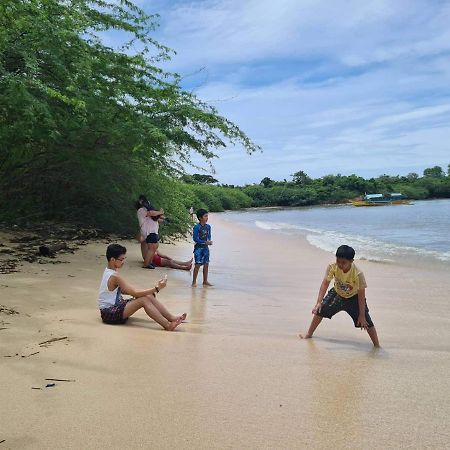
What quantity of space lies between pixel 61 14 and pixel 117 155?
10.9ft

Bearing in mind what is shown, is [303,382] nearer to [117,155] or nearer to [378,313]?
[378,313]

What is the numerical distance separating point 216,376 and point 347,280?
6.71ft

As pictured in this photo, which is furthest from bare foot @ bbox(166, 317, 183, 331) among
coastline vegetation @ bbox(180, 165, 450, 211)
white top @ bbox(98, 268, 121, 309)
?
coastline vegetation @ bbox(180, 165, 450, 211)

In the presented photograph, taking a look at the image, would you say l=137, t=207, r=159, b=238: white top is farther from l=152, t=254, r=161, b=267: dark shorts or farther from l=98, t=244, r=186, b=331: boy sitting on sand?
l=98, t=244, r=186, b=331: boy sitting on sand

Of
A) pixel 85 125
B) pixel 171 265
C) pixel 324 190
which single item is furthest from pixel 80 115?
pixel 324 190

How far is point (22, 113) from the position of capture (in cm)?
861

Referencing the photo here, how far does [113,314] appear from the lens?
224 inches

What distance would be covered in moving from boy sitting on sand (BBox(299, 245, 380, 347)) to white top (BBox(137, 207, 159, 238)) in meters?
5.78

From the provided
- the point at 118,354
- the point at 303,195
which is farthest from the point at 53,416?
the point at 303,195

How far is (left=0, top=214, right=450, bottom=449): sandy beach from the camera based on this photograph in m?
3.14

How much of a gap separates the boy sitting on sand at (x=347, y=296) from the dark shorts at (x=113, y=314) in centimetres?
208

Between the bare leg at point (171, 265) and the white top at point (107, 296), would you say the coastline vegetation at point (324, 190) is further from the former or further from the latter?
the white top at point (107, 296)

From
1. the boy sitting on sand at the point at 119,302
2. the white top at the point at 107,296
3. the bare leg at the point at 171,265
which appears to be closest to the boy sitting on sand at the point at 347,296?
the boy sitting on sand at the point at 119,302

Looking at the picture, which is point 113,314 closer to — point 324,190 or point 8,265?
point 8,265
